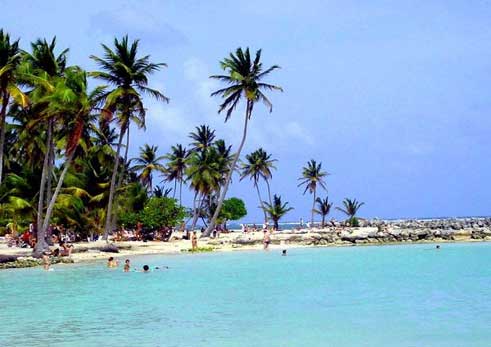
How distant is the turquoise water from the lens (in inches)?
501

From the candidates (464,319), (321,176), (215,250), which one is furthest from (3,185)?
(321,176)

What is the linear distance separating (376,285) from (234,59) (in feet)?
101

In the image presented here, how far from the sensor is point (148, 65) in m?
41.4

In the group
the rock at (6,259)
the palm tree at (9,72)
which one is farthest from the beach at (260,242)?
the palm tree at (9,72)

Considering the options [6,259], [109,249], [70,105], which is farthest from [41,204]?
[109,249]

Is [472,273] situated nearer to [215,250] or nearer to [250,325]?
[250,325]

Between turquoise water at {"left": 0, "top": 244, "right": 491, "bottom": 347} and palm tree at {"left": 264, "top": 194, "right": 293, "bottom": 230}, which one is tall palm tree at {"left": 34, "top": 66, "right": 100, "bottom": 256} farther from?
palm tree at {"left": 264, "top": 194, "right": 293, "bottom": 230}

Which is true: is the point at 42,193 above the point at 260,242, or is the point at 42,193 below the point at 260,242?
above

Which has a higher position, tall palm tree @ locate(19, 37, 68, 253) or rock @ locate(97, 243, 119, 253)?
tall palm tree @ locate(19, 37, 68, 253)

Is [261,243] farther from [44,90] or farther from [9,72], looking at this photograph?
[9,72]

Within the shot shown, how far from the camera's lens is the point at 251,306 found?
17281mm

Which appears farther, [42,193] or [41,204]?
A: [42,193]

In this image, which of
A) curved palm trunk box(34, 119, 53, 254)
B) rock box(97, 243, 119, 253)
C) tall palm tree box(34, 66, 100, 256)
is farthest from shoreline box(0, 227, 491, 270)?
tall palm tree box(34, 66, 100, 256)

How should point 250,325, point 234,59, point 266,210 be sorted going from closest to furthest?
point 250,325 < point 234,59 < point 266,210
